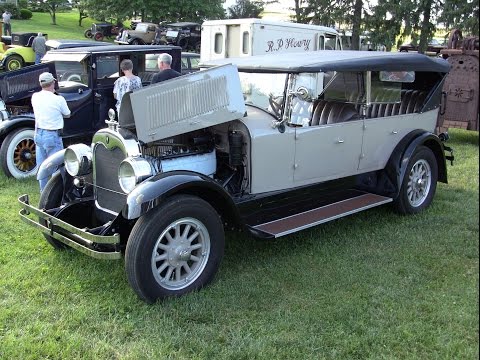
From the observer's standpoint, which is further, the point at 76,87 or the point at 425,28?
the point at 425,28

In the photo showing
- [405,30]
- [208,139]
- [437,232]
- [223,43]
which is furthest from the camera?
[405,30]

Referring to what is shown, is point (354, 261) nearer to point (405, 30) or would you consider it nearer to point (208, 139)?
point (208, 139)

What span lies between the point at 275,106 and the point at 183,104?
3.56 feet

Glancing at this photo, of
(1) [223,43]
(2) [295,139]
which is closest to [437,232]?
(2) [295,139]

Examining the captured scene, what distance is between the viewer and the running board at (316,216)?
437cm

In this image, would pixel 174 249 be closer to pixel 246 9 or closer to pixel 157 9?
pixel 157 9

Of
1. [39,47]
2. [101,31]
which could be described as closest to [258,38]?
[39,47]

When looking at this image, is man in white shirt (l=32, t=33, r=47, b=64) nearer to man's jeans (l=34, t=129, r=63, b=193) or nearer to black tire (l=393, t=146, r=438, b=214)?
man's jeans (l=34, t=129, r=63, b=193)

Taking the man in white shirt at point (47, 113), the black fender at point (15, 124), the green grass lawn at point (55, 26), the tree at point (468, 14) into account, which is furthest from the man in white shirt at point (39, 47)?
the green grass lawn at point (55, 26)

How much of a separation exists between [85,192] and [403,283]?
9.76 feet

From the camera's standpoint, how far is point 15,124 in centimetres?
751

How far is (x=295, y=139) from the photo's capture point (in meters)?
4.64

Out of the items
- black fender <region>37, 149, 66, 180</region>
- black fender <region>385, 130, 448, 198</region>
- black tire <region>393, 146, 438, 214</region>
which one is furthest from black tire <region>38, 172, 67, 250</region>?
black tire <region>393, 146, 438, 214</region>

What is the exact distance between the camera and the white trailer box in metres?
12.5
